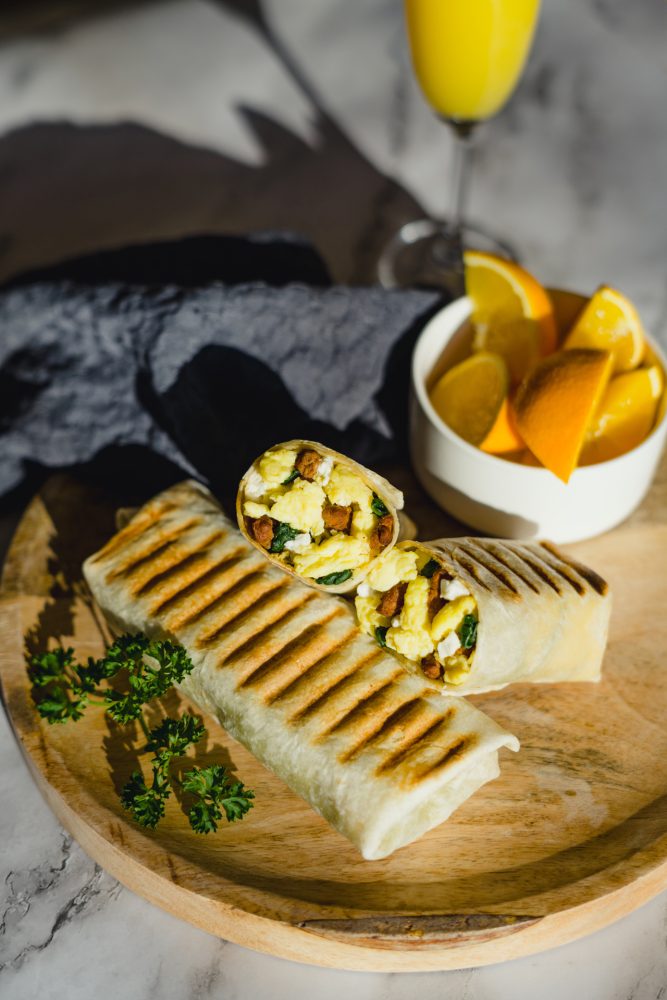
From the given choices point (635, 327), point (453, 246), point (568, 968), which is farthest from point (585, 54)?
point (568, 968)

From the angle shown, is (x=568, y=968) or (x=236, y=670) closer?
(x=568, y=968)

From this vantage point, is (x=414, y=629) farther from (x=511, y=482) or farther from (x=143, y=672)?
(x=143, y=672)

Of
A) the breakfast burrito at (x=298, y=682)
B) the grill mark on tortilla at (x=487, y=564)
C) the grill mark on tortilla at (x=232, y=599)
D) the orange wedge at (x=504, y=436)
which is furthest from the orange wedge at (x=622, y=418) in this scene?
the grill mark on tortilla at (x=232, y=599)

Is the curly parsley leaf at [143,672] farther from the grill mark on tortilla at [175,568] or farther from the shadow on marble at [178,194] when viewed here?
the shadow on marble at [178,194]

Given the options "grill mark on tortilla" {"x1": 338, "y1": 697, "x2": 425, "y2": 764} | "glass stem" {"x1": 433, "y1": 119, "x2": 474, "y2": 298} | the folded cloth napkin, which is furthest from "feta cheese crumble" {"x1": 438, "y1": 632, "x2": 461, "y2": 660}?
"glass stem" {"x1": 433, "y1": 119, "x2": 474, "y2": 298}

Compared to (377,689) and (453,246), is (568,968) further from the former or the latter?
(453,246)

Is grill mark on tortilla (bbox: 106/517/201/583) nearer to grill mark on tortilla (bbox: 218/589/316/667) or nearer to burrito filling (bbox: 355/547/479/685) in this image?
grill mark on tortilla (bbox: 218/589/316/667)

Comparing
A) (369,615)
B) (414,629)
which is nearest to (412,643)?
(414,629)
